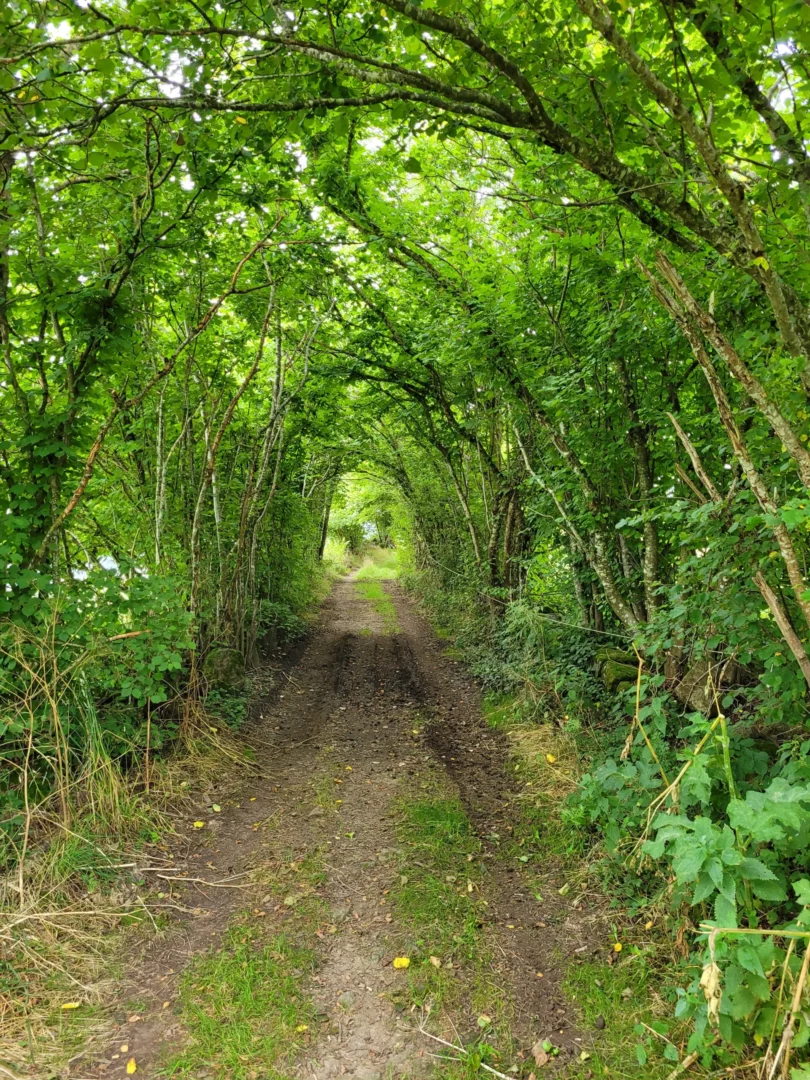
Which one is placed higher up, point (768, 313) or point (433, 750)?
point (768, 313)

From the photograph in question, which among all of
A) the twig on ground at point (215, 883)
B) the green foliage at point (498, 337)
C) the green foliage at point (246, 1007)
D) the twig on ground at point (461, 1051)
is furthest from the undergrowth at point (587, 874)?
the twig on ground at point (215, 883)

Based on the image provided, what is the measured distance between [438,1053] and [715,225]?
4.08 meters

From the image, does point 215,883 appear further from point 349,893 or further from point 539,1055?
point 539,1055

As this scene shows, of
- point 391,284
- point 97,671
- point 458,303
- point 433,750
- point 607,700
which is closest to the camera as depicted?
point 97,671

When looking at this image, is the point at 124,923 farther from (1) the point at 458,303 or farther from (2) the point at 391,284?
(2) the point at 391,284

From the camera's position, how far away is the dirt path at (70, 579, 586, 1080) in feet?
9.57

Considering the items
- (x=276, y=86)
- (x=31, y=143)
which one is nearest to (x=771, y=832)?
(x=276, y=86)

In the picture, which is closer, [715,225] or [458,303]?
→ [715,225]

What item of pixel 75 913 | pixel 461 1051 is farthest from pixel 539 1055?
pixel 75 913

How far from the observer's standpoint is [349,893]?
13.1 feet

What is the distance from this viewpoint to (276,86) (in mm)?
3830

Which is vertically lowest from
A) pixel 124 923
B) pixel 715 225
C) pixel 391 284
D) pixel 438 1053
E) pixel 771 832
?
pixel 124 923

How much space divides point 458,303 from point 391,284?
2.42 meters

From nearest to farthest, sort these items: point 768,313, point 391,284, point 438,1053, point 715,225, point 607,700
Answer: point 715,225
point 438,1053
point 768,313
point 607,700
point 391,284
